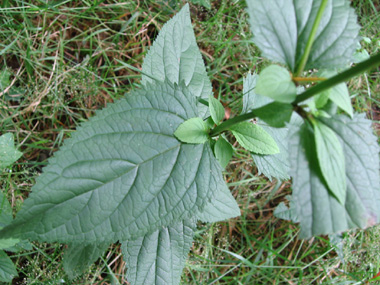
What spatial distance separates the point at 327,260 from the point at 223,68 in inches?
63.3

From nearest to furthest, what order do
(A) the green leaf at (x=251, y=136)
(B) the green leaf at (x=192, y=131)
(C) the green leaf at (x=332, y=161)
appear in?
1. (C) the green leaf at (x=332, y=161)
2. (B) the green leaf at (x=192, y=131)
3. (A) the green leaf at (x=251, y=136)

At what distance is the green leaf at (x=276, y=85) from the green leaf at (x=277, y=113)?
4 cm

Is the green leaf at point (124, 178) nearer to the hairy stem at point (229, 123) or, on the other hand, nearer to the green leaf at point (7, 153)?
the hairy stem at point (229, 123)

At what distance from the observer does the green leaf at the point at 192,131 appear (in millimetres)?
1388

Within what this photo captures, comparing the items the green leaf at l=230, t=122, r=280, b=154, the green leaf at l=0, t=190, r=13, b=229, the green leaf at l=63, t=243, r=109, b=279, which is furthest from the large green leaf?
the green leaf at l=0, t=190, r=13, b=229

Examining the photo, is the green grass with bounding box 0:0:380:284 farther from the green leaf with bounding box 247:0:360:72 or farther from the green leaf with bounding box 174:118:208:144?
the green leaf with bounding box 247:0:360:72

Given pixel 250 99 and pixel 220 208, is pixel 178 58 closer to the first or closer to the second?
pixel 250 99

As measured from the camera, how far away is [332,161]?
40.1 inches

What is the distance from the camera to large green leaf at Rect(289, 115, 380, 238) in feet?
3.35

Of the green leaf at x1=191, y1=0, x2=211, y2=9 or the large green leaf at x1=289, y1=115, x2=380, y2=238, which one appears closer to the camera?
the large green leaf at x1=289, y1=115, x2=380, y2=238

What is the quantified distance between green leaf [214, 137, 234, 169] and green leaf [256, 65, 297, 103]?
44 centimetres

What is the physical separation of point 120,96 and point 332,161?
5.85 feet

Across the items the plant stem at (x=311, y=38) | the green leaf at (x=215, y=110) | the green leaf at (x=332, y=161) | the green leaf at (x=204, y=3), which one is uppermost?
the green leaf at (x=204, y=3)

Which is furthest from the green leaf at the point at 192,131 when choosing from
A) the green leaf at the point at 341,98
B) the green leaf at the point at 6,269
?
the green leaf at the point at 6,269
